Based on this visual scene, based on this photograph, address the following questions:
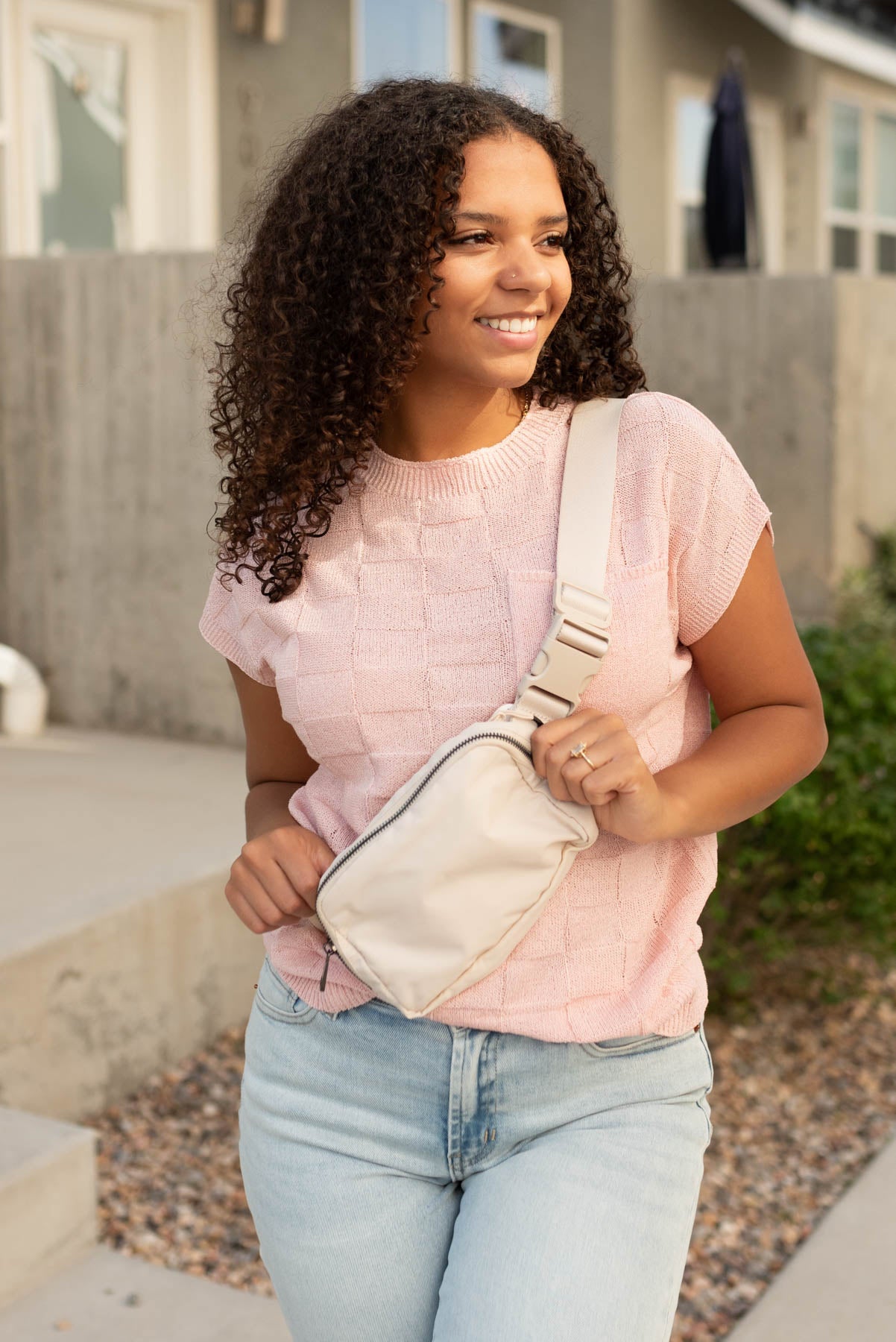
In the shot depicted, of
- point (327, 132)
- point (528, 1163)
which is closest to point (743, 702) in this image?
point (528, 1163)

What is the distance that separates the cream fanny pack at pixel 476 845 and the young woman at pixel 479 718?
1.2 inches

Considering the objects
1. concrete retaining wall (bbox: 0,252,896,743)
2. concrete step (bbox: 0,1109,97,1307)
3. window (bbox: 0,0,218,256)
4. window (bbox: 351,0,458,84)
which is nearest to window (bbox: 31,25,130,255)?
window (bbox: 0,0,218,256)

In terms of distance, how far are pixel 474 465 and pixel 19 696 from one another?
15.5 ft

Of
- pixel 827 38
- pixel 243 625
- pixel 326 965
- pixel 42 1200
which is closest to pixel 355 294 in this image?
pixel 243 625

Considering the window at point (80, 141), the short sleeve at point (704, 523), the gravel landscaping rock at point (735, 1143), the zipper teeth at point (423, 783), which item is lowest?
the gravel landscaping rock at point (735, 1143)

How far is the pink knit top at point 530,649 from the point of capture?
160 cm

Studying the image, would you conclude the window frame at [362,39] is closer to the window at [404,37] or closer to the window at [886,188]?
the window at [404,37]

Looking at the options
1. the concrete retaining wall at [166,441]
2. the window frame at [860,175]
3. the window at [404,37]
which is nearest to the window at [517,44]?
the window at [404,37]

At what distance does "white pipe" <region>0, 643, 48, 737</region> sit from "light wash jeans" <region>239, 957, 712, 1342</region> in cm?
462

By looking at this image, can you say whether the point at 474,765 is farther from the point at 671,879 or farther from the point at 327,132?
the point at 327,132

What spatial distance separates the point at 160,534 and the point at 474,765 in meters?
4.68

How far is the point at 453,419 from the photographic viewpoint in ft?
5.74

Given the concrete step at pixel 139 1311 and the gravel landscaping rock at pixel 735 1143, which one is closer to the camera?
the concrete step at pixel 139 1311

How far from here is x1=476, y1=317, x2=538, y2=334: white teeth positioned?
1651 mm
